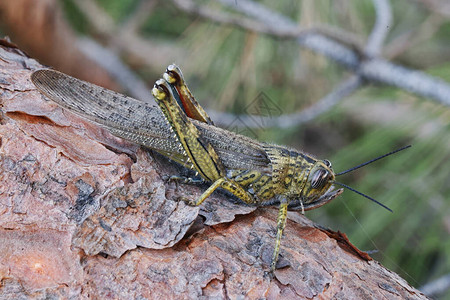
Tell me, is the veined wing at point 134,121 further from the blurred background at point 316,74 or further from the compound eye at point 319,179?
the blurred background at point 316,74

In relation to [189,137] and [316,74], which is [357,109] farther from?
[189,137]

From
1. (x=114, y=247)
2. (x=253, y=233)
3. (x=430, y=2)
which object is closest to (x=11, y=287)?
(x=114, y=247)

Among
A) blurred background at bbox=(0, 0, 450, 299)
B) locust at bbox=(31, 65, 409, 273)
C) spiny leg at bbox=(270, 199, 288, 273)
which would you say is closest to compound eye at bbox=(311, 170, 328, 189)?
locust at bbox=(31, 65, 409, 273)

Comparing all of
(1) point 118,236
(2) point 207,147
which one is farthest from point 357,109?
(1) point 118,236

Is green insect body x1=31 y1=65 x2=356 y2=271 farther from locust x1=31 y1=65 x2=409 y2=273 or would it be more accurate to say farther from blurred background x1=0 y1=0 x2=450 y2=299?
blurred background x1=0 y1=0 x2=450 y2=299

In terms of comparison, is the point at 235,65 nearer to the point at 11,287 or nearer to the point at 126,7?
the point at 126,7
